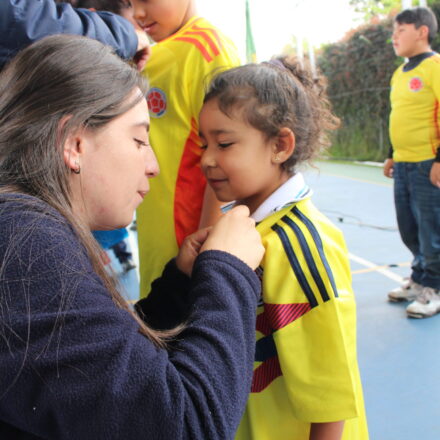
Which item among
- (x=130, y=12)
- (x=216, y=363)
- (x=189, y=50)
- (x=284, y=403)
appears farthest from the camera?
(x=130, y=12)

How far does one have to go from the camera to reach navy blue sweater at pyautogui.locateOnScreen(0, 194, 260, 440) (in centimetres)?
58

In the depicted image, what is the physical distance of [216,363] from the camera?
664 mm

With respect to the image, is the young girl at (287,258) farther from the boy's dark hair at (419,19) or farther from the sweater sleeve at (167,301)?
the boy's dark hair at (419,19)

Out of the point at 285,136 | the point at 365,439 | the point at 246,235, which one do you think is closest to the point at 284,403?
the point at 365,439

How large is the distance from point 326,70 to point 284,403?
15734 mm

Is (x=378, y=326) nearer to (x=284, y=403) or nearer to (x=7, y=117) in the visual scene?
(x=284, y=403)

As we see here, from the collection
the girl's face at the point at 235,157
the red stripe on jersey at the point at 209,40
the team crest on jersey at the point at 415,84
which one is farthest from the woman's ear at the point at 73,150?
the team crest on jersey at the point at 415,84

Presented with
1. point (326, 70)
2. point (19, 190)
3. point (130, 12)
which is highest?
point (130, 12)

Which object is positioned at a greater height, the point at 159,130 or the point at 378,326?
the point at 159,130

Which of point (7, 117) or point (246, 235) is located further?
point (246, 235)

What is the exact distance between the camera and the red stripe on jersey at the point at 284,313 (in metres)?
1.02

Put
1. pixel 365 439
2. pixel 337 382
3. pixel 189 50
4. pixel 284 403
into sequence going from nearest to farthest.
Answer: pixel 337 382
pixel 284 403
pixel 365 439
pixel 189 50

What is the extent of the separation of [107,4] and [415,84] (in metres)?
2.38

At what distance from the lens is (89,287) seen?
65cm
